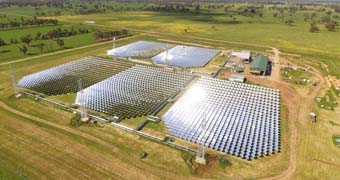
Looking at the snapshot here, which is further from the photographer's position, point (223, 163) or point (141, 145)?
point (141, 145)

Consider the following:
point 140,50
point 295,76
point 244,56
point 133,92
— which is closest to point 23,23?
point 140,50

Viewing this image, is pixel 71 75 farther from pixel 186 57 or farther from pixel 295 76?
pixel 295 76

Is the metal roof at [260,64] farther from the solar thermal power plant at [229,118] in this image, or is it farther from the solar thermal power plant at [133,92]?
the solar thermal power plant at [133,92]

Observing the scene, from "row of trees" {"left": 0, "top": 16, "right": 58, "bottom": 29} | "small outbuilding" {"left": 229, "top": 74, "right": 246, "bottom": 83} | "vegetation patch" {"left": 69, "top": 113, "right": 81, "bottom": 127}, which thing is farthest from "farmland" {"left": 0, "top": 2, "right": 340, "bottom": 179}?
"row of trees" {"left": 0, "top": 16, "right": 58, "bottom": 29}

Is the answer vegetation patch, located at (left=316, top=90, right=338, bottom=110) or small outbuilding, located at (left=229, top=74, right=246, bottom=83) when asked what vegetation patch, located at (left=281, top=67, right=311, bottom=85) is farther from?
small outbuilding, located at (left=229, top=74, right=246, bottom=83)

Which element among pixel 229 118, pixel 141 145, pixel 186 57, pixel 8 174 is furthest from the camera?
pixel 186 57

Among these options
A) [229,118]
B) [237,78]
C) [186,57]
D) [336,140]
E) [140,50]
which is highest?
[140,50]

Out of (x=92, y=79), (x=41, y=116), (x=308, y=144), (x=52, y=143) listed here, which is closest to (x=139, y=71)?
(x=92, y=79)

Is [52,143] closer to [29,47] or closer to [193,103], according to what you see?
[193,103]
